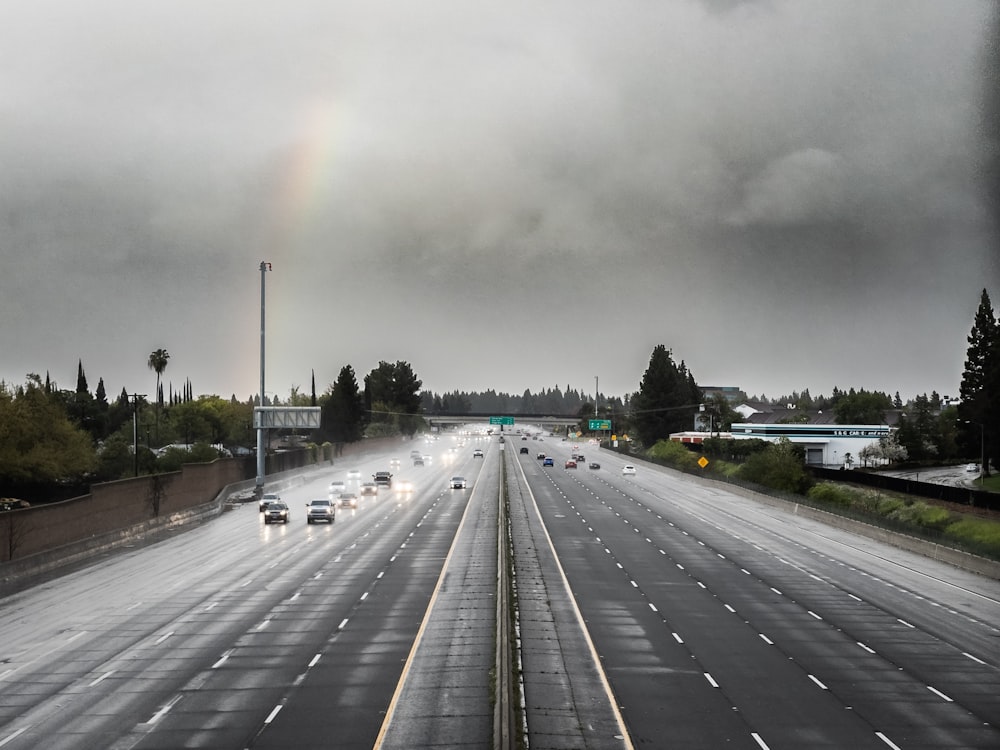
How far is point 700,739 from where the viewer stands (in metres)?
18.9

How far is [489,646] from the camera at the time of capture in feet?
86.0

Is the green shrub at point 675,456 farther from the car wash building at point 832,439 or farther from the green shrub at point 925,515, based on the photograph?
the green shrub at point 925,515

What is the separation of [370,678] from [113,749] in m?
6.55

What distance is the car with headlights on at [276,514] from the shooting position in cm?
6078

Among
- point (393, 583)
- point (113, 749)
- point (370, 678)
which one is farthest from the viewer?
point (393, 583)

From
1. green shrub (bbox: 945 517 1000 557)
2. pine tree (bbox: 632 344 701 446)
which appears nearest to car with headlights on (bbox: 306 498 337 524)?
green shrub (bbox: 945 517 1000 557)

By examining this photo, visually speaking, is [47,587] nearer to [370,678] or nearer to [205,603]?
[205,603]

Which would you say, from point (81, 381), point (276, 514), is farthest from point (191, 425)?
point (276, 514)

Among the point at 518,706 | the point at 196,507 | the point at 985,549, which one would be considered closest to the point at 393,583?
the point at 518,706

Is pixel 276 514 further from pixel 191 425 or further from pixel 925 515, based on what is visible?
pixel 191 425

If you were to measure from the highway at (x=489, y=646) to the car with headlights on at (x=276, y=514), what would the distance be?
8474 mm

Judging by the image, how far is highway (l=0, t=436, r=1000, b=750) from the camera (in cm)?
1958

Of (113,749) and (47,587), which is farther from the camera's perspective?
(47,587)

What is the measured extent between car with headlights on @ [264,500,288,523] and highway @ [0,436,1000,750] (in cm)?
847
